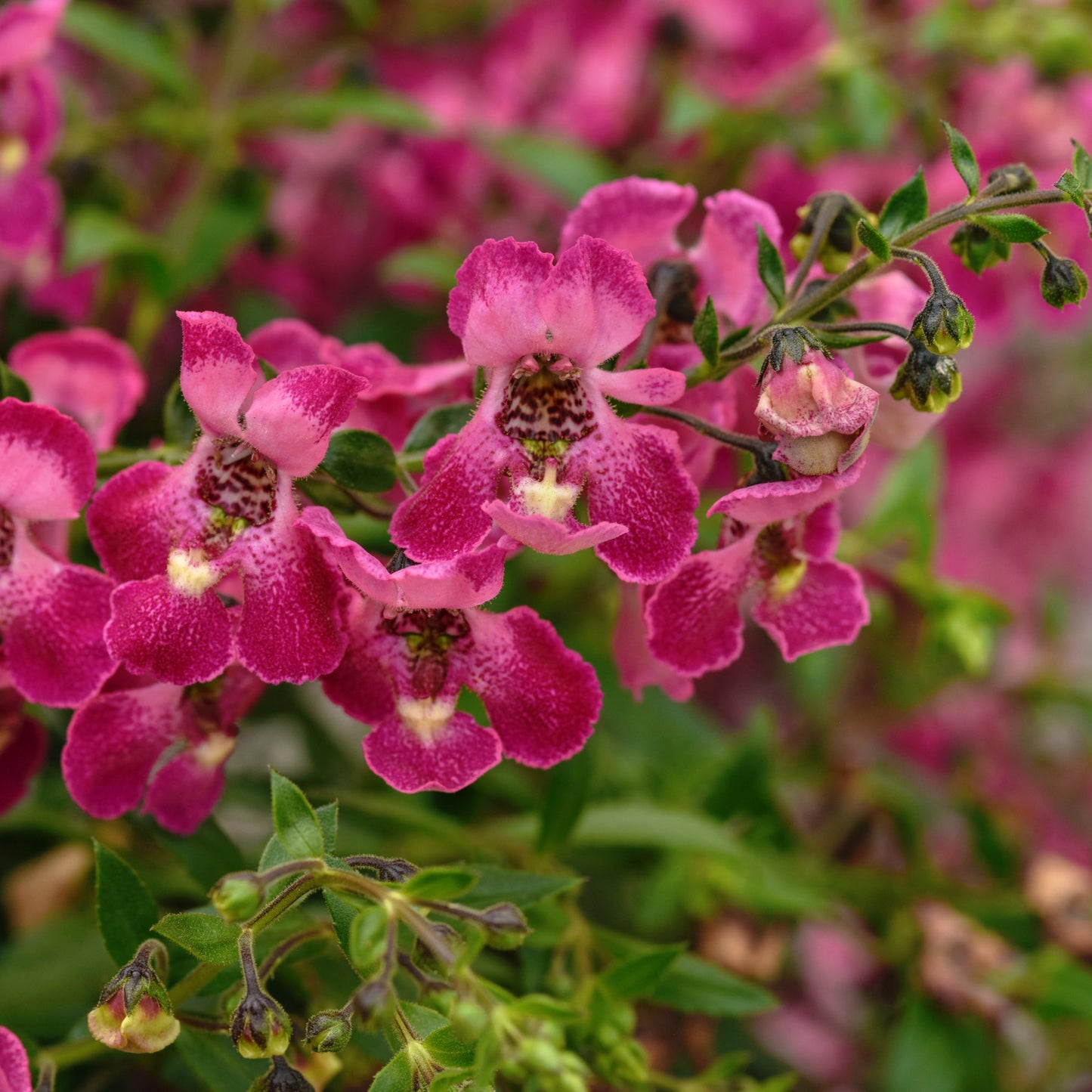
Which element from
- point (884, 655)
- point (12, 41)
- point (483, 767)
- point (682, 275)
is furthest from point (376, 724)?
point (884, 655)

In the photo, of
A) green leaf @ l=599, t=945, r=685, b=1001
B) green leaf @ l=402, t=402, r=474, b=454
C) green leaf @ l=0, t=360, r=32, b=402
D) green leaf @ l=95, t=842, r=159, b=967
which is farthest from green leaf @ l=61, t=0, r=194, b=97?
green leaf @ l=599, t=945, r=685, b=1001

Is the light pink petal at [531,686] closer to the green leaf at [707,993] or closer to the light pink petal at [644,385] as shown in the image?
the light pink petal at [644,385]

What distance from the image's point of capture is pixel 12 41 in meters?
0.77

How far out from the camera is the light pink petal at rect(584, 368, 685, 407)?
1.81 ft

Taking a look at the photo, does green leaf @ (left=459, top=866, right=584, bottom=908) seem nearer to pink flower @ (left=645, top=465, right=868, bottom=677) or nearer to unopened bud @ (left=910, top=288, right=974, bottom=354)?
pink flower @ (left=645, top=465, right=868, bottom=677)

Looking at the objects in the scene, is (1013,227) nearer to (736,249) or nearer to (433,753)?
(736,249)

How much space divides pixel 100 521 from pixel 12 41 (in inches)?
15.7

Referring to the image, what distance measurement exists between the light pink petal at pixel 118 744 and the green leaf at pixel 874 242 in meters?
0.43

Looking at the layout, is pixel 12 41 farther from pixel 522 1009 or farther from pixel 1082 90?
pixel 1082 90

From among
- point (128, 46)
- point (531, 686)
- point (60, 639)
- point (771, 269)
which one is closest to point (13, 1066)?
point (60, 639)

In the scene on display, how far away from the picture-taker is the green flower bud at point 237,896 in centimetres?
49

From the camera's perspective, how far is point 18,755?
2.27 feet

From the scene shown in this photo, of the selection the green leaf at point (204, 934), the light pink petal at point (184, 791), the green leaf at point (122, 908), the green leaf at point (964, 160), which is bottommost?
the green leaf at point (122, 908)

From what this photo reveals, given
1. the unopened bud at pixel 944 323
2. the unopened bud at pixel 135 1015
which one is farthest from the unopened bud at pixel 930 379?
the unopened bud at pixel 135 1015
